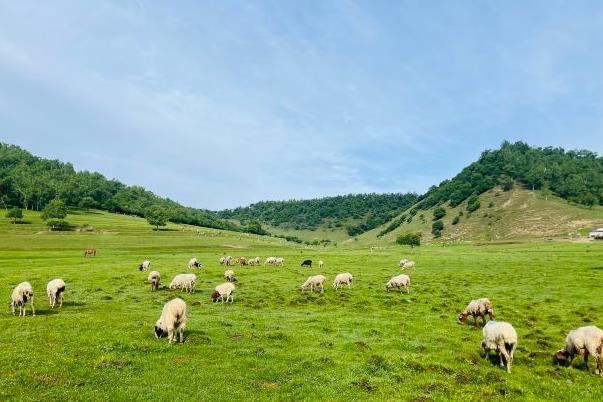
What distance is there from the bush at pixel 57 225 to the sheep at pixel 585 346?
158 m

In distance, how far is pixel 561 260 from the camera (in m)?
68.3

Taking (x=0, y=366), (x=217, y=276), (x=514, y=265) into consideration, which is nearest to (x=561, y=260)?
(x=514, y=265)

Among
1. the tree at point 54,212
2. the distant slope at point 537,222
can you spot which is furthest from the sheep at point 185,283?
the distant slope at point 537,222

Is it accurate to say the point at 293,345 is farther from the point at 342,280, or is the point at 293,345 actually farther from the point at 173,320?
the point at 342,280

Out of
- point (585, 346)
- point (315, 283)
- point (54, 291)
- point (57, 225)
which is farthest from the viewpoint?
point (57, 225)

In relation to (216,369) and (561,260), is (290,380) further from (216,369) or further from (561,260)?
(561,260)

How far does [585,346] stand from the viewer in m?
20.0

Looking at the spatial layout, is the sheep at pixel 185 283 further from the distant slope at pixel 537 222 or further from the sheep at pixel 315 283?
the distant slope at pixel 537 222

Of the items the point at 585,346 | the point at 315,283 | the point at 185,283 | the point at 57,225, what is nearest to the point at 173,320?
the point at 185,283

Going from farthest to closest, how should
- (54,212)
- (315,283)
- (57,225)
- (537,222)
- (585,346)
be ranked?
1. (537,222)
2. (54,212)
3. (57,225)
4. (315,283)
5. (585,346)

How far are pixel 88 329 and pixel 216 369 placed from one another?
33.7 ft

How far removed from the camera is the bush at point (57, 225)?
479ft

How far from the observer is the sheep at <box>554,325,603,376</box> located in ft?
64.5

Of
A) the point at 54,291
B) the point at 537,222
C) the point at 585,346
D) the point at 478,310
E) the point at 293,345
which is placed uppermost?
the point at 537,222
